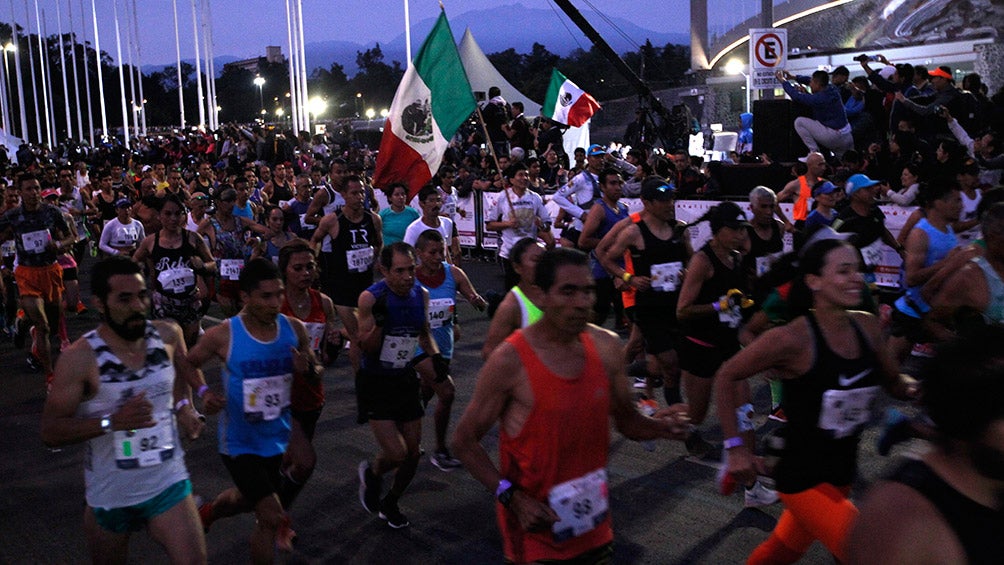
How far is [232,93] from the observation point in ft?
385

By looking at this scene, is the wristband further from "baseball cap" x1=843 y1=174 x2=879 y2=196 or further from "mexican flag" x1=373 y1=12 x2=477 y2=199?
"mexican flag" x1=373 y1=12 x2=477 y2=199

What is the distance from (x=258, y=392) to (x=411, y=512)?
1.82 meters

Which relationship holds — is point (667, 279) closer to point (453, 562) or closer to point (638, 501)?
point (638, 501)

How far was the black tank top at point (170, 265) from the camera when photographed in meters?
9.05

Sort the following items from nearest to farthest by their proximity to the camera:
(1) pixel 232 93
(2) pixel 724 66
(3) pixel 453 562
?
(3) pixel 453 562 → (2) pixel 724 66 → (1) pixel 232 93

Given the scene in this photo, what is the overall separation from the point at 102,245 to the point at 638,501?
7.64 m

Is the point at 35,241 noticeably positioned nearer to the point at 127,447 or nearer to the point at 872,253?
the point at 127,447

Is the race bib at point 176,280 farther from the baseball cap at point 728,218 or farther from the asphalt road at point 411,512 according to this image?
the baseball cap at point 728,218

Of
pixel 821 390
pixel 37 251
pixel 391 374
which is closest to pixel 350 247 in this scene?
pixel 37 251

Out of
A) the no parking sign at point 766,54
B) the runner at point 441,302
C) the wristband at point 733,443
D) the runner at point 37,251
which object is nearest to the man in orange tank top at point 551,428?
the wristband at point 733,443

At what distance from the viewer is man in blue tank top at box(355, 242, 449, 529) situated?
620 cm

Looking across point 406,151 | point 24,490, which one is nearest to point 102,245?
point 406,151

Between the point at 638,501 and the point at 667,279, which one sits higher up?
the point at 667,279

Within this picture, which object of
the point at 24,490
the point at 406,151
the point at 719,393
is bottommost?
the point at 24,490
